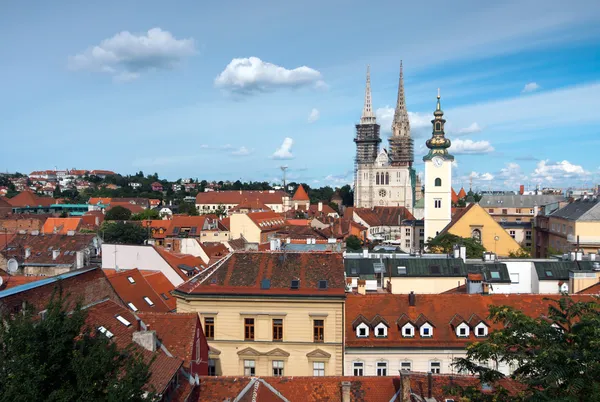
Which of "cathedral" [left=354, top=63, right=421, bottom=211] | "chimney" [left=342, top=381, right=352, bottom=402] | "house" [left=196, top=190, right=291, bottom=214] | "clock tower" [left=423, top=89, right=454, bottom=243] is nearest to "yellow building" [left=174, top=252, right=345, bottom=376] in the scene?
"chimney" [left=342, top=381, right=352, bottom=402]

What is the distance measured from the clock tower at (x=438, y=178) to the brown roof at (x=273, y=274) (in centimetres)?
5084

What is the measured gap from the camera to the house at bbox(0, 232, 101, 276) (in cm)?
5047

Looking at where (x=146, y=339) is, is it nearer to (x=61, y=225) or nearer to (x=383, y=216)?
(x=61, y=225)

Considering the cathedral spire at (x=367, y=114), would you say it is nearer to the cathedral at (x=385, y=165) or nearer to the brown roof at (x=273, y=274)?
the cathedral at (x=385, y=165)

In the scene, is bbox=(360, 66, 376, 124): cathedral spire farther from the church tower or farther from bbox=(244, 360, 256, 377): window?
bbox=(244, 360, 256, 377): window

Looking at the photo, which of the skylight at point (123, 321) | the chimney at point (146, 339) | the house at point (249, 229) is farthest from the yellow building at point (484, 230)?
the chimney at point (146, 339)

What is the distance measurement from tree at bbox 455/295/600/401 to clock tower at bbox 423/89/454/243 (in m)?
64.2

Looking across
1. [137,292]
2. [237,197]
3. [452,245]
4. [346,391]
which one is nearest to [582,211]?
[452,245]

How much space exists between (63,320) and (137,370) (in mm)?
2085

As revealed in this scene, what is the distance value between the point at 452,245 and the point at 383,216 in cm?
6942

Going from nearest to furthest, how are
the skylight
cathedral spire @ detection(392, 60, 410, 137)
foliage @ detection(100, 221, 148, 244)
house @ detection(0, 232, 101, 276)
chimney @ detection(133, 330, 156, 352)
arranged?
chimney @ detection(133, 330, 156, 352), the skylight, house @ detection(0, 232, 101, 276), foliage @ detection(100, 221, 148, 244), cathedral spire @ detection(392, 60, 410, 137)

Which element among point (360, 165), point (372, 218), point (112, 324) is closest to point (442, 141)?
point (372, 218)

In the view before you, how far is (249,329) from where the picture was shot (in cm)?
2834

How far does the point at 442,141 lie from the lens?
254ft
